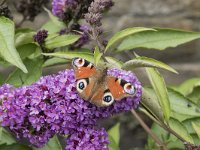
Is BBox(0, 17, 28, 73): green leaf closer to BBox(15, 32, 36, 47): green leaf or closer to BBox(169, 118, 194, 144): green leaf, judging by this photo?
BBox(15, 32, 36, 47): green leaf

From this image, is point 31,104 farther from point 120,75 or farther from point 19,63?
point 120,75

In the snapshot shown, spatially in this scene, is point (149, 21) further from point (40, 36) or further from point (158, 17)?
point (40, 36)

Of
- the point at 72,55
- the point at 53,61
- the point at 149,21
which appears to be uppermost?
the point at 72,55

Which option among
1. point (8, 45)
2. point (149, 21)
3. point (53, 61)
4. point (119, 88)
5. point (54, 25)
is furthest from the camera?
point (149, 21)

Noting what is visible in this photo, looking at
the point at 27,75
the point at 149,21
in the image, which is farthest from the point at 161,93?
the point at 149,21

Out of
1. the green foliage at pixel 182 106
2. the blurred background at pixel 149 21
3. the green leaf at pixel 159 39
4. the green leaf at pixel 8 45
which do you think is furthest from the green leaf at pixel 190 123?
the blurred background at pixel 149 21

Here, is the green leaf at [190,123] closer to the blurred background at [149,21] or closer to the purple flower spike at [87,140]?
the purple flower spike at [87,140]
